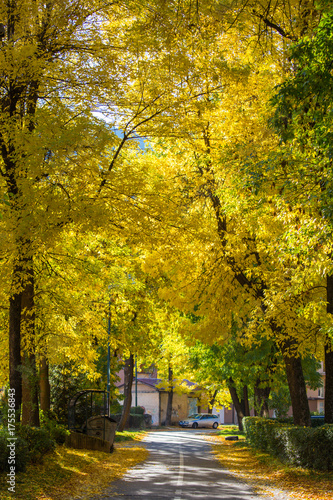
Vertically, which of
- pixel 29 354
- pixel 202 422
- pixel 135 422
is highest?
pixel 29 354

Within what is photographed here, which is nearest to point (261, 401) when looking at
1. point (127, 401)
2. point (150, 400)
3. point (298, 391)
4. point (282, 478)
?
point (127, 401)

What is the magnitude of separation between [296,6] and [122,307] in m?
13.8

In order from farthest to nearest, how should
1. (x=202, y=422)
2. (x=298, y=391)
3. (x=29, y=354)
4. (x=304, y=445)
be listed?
(x=202, y=422) → (x=298, y=391) → (x=29, y=354) → (x=304, y=445)

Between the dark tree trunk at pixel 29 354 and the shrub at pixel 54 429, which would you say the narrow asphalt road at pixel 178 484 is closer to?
the shrub at pixel 54 429

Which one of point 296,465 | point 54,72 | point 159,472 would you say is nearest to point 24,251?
point 54,72

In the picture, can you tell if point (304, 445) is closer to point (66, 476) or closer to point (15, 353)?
point (66, 476)

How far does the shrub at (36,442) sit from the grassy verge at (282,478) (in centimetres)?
487

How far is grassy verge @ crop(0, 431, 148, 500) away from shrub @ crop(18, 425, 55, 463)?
0.72 ft

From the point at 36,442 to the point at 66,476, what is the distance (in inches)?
40.2

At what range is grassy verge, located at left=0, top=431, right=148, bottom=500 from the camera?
352 inches

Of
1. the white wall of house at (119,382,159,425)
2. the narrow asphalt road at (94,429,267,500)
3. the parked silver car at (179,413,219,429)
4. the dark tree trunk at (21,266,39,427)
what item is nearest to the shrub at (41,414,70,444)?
the dark tree trunk at (21,266,39,427)

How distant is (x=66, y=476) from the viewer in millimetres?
11266

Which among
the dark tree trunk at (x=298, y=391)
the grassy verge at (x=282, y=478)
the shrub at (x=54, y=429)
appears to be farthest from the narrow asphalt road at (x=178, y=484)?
the dark tree trunk at (x=298, y=391)

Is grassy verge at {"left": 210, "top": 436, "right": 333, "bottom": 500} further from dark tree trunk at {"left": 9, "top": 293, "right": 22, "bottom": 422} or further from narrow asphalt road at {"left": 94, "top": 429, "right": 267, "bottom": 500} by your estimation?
dark tree trunk at {"left": 9, "top": 293, "right": 22, "bottom": 422}
